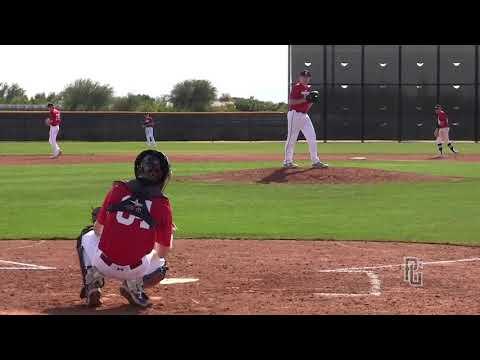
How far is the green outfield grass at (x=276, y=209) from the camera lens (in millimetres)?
13227

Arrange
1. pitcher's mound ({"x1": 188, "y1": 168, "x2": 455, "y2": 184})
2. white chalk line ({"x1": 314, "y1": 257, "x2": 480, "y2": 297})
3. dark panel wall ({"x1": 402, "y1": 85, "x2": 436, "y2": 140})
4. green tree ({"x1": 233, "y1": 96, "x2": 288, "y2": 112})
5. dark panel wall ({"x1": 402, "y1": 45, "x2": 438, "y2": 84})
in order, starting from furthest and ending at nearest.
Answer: green tree ({"x1": 233, "y1": 96, "x2": 288, "y2": 112})
dark panel wall ({"x1": 402, "y1": 45, "x2": 438, "y2": 84})
dark panel wall ({"x1": 402, "y1": 85, "x2": 436, "y2": 140})
pitcher's mound ({"x1": 188, "y1": 168, "x2": 455, "y2": 184})
white chalk line ({"x1": 314, "y1": 257, "x2": 480, "y2": 297})

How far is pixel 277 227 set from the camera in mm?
13930

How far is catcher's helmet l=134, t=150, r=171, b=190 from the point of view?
24.0ft

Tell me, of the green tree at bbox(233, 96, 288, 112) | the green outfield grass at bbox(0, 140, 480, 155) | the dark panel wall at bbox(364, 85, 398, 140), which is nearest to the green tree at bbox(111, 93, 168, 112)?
the green tree at bbox(233, 96, 288, 112)

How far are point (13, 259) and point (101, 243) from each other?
11.8 feet

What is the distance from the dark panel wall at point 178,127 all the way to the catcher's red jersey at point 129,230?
162 ft

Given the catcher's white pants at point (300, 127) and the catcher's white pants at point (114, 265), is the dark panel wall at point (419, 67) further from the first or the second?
the catcher's white pants at point (114, 265)

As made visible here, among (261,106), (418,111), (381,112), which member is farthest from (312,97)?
(261,106)

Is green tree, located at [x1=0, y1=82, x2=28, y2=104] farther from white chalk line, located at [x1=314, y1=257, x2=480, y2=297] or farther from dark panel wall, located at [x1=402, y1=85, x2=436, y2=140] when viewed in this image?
white chalk line, located at [x1=314, y1=257, x2=480, y2=297]

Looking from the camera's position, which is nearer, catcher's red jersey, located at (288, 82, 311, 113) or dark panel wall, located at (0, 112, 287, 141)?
catcher's red jersey, located at (288, 82, 311, 113)

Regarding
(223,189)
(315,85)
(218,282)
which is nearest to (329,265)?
(218,282)

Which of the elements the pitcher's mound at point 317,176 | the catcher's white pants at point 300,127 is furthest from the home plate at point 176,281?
the catcher's white pants at point 300,127

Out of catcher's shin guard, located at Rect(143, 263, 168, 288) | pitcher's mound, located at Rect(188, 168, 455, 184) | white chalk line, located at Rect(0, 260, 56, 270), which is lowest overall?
white chalk line, located at Rect(0, 260, 56, 270)
